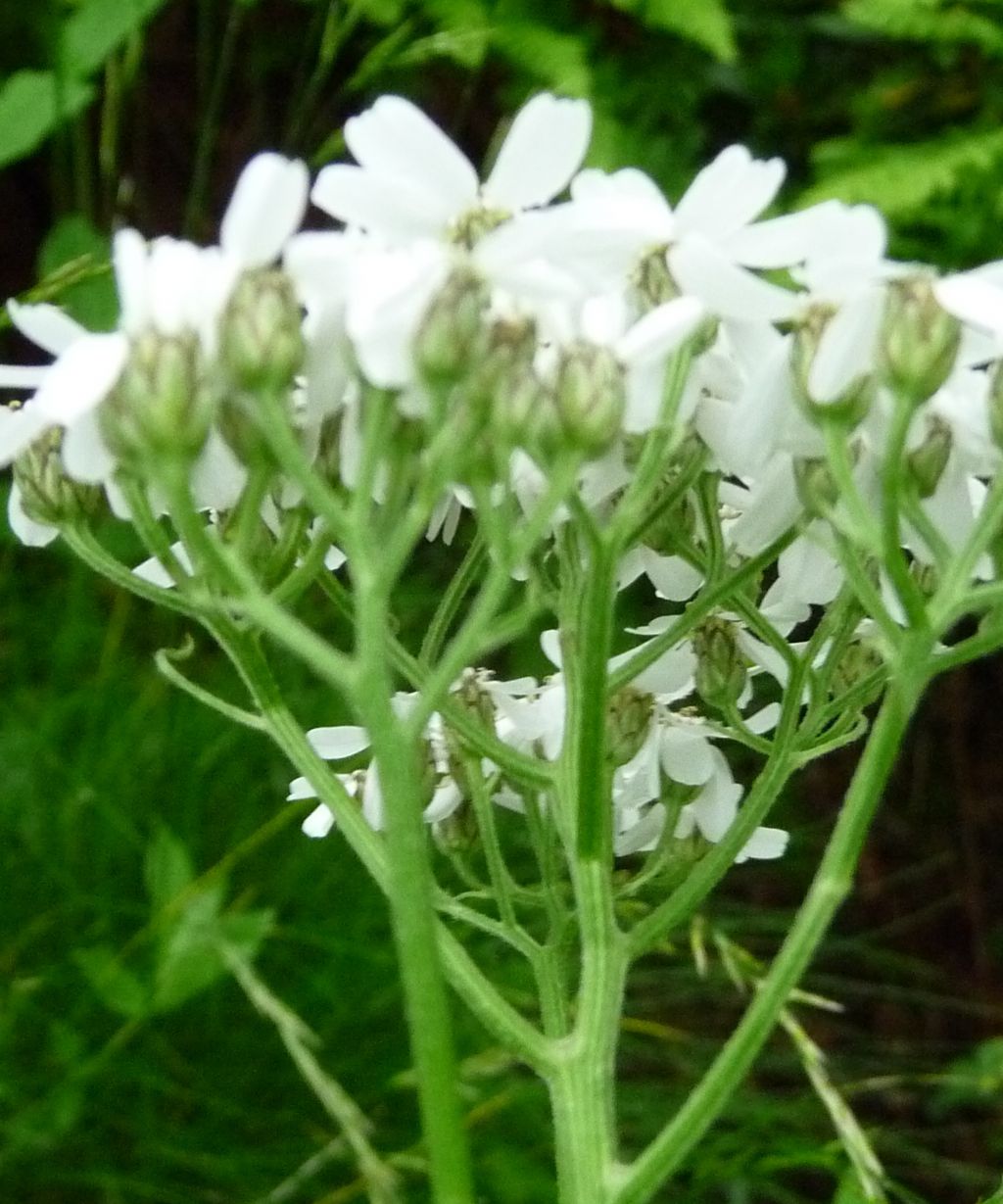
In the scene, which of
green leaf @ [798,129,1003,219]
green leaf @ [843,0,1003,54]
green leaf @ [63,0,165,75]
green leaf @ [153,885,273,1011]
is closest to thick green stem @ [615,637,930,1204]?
green leaf @ [153,885,273,1011]

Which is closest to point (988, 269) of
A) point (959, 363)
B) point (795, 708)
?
point (959, 363)

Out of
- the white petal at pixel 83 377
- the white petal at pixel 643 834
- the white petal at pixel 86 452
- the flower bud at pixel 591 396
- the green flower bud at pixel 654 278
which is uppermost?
the white petal at pixel 83 377

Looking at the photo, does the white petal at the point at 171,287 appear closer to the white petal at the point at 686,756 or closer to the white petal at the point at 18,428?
the white petal at the point at 18,428

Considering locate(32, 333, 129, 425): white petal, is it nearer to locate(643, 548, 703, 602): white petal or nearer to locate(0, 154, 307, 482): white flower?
locate(0, 154, 307, 482): white flower

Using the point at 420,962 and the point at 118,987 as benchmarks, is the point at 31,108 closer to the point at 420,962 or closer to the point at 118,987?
the point at 118,987

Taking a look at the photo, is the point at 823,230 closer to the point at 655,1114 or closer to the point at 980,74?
the point at 655,1114

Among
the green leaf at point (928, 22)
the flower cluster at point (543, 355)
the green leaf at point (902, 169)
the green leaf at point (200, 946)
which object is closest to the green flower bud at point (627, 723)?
the flower cluster at point (543, 355)
